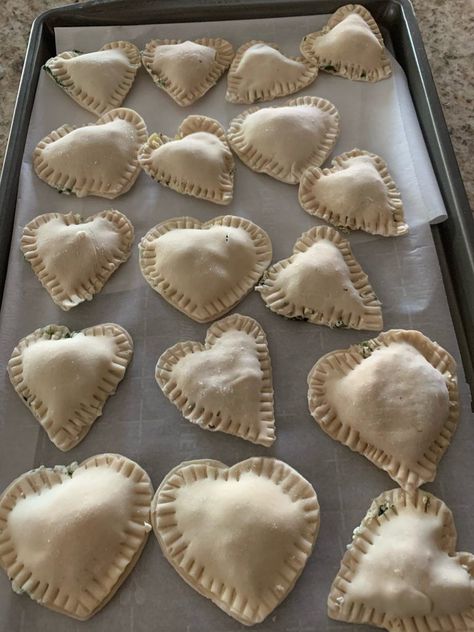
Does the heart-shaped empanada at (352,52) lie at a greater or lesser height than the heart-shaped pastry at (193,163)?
greater

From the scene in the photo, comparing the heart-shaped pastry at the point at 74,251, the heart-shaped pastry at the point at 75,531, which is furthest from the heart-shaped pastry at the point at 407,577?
the heart-shaped pastry at the point at 74,251

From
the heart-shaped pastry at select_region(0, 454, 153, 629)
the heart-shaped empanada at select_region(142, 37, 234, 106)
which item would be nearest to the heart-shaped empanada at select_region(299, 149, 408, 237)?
the heart-shaped empanada at select_region(142, 37, 234, 106)

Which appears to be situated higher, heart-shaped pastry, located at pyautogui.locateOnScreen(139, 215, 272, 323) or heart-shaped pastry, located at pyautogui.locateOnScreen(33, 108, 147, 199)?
heart-shaped pastry, located at pyautogui.locateOnScreen(33, 108, 147, 199)

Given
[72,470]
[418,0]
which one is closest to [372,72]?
[418,0]

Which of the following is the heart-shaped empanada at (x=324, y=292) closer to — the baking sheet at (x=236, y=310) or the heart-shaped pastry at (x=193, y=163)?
the baking sheet at (x=236, y=310)

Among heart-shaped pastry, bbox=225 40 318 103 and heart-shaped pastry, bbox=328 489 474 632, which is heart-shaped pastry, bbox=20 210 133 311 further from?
heart-shaped pastry, bbox=328 489 474 632
